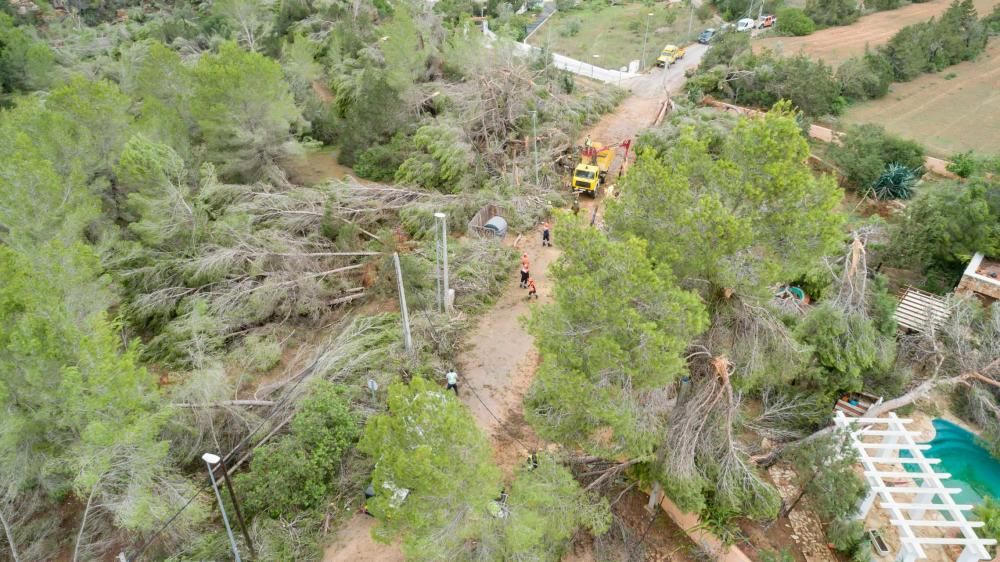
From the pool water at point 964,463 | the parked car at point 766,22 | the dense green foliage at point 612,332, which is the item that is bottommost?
the pool water at point 964,463

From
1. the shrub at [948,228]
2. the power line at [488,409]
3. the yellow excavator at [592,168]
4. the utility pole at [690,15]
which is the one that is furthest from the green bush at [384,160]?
the utility pole at [690,15]

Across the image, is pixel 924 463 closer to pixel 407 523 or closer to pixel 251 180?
pixel 407 523

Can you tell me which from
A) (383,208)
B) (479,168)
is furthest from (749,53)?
(383,208)

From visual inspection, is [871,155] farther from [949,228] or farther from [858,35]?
[858,35]

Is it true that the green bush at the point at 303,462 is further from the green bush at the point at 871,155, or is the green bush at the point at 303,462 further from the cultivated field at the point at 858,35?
the cultivated field at the point at 858,35

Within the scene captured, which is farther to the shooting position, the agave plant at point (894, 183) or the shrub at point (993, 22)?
the shrub at point (993, 22)

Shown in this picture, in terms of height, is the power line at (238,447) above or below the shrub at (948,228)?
below

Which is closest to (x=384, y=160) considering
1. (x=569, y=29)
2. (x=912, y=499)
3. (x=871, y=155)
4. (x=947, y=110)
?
(x=871, y=155)
